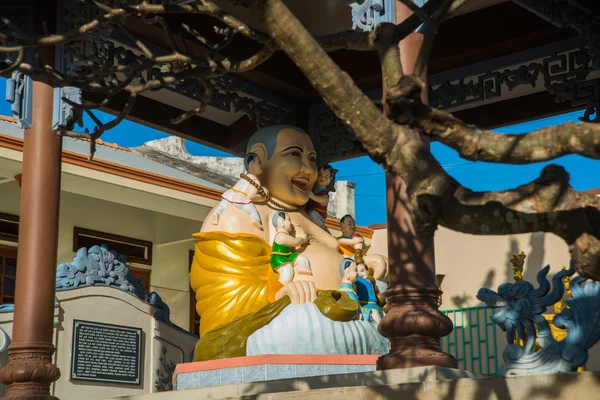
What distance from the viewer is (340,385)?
5.48 metres

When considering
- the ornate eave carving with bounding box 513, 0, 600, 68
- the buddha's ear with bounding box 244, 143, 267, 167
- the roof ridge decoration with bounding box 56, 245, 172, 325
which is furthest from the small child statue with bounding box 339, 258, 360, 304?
the roof ridge decoration with bounding box 56, 245, 172, 325

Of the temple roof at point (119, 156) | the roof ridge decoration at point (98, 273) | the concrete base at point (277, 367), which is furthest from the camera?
the temple roof at point (119, 156)

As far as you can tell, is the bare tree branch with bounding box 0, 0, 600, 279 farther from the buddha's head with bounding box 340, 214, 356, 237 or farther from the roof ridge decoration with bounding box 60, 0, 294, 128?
the buddha's head with bounding box 340, 214, 356, 237

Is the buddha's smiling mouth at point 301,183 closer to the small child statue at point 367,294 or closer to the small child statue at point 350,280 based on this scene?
the small child statue at point 367,294

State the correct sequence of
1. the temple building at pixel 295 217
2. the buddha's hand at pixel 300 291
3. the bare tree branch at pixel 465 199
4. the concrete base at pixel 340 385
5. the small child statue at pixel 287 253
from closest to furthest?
the bare tree branch at pixel 465 199, the temple building at pixel 295 217, the concrete base at pixel 340 385, the buddha's hand at pixel 300 291, the small child statue at pixel 287 253

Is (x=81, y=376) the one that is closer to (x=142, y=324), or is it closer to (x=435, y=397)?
(x=142, y=324)

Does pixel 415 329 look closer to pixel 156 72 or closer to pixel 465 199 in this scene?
pixel 465 199

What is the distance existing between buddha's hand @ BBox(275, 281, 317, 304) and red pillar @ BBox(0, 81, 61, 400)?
170 centimetres

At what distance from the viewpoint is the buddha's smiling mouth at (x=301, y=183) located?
8.25 metres

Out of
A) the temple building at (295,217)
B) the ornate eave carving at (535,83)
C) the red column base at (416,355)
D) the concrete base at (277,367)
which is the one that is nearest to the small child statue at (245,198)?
the temple building at (295,217)

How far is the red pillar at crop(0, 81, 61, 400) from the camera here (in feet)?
22.4

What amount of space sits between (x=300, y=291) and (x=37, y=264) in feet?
6.19

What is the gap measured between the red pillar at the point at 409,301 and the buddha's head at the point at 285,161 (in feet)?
8.33

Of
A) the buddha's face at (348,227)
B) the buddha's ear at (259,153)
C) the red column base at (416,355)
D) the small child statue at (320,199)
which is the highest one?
the buddha's ear at (259,153)
